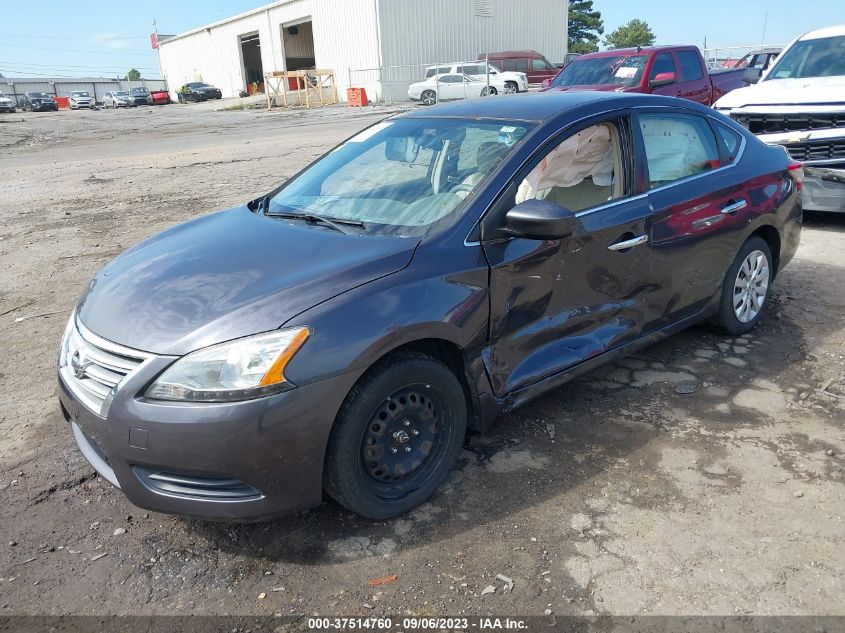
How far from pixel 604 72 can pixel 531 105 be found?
933cm

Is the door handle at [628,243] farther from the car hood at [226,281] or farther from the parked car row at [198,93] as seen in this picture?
the parked car row at [198,93]

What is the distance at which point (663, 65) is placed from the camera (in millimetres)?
12133

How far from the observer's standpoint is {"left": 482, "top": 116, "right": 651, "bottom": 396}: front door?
3.12 m

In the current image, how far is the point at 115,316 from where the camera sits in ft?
9.07

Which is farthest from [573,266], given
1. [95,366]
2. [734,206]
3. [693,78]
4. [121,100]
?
[121,100]

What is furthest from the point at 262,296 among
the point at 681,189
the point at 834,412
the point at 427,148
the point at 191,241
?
the point at 834,412

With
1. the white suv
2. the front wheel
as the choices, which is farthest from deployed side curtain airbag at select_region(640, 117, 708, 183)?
the front wheel

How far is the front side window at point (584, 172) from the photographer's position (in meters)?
3.61

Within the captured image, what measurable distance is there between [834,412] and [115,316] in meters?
3.61

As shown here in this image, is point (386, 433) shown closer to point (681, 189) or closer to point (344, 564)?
point (344, 564)

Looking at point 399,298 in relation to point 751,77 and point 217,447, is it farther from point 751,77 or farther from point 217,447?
point 751,77

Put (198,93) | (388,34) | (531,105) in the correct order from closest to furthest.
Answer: (531,105) → (388,34) → (198,93)

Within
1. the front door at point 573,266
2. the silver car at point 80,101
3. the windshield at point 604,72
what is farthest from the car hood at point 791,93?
the silver car at point 80,101

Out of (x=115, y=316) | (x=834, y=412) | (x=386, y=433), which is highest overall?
(x=115, y=316)
